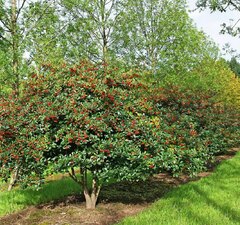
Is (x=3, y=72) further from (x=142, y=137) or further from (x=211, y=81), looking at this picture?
(x=211, y=81)

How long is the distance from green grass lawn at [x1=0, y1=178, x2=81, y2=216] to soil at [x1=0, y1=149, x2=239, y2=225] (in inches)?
12.3

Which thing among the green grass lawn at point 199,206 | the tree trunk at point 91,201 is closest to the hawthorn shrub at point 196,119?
the green grass lawn at point 199,206

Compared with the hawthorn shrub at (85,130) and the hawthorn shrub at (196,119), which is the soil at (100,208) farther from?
the hawthorn shrub at (196,119)

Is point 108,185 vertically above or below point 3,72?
below

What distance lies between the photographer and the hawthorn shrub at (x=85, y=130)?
6.07m

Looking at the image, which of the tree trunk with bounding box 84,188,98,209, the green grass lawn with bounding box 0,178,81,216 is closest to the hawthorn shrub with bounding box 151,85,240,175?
the tree trunk with bounding box 84,188,98,209

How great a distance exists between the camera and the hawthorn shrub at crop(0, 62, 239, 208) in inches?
239

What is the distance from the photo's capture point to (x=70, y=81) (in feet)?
21.6

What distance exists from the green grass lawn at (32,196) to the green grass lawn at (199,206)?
2726mm

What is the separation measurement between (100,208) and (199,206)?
2145 mm

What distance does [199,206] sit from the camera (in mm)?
6531

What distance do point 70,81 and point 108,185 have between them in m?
3.95

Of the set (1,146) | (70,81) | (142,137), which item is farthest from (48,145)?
(142,137)

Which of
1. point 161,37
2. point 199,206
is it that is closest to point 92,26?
point 161,37
